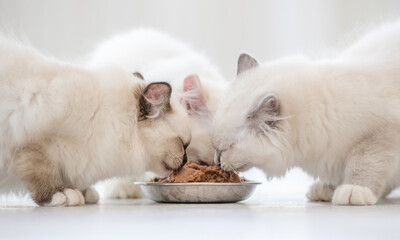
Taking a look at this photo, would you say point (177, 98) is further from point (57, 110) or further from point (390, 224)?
point (390, 224)

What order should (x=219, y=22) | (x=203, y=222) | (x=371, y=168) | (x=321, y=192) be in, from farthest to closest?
(x=219, y=22), (x=321, y=192), (x=371, y=168), (x=203, y=222)

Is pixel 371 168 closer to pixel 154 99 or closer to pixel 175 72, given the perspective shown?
pixel 154 99

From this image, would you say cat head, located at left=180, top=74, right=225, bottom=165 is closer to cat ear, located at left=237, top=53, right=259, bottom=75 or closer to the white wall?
cat ear, located at left=237, top=53, right=259, bottom=75

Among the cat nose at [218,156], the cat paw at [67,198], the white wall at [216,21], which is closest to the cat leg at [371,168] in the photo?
the cat nose at [218,156]

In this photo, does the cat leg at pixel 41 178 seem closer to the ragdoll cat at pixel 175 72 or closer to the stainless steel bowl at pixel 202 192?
the stainless steel bowl at pixel 202 192

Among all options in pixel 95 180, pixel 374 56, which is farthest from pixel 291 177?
pixel 95 180

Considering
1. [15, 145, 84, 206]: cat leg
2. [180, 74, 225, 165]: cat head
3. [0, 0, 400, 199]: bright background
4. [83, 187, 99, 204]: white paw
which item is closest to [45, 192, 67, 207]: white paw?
[15, 145, 84, 206]: cat leg

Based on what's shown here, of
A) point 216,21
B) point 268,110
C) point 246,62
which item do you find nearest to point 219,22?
point 216,21
